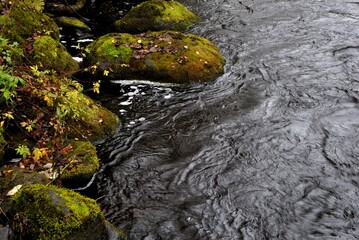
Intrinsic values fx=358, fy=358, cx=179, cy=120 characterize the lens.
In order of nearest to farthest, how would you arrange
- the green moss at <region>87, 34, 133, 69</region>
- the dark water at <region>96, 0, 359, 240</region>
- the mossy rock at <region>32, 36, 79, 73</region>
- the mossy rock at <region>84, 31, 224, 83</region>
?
1. the dark water at <region>96, 0, 359, 240</region>
2. the mossy rock at <region>32, 36, 79, 73</region>
3. the mossy rock at <region>84, 31, 224, 83</region>
4. the green moss at <region>87, 34, 133, 69</region>

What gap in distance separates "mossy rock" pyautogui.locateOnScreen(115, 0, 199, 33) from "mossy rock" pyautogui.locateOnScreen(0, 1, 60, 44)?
9.30 ft

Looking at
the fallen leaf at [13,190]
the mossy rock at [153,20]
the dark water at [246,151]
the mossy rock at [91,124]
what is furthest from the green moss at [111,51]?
the fallen leaf at [13,190]

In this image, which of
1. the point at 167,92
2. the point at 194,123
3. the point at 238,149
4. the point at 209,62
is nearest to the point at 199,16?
the point at 209,62

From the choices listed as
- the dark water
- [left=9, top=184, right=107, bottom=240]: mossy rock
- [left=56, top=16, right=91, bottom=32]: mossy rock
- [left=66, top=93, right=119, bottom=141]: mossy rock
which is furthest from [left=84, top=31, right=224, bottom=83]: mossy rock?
[left=9, top=184, right=107, bottom=240]: mossy rock

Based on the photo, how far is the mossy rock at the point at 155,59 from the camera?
28.4 feet

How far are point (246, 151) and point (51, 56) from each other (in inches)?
190

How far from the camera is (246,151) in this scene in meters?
6.23

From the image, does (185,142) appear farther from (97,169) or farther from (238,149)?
(97,169)

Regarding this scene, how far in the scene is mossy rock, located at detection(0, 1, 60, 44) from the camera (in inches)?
326

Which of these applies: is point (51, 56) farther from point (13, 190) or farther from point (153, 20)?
point (153, 20)

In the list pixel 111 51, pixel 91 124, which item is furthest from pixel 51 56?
pixel 91 124

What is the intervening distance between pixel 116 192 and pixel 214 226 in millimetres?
1575

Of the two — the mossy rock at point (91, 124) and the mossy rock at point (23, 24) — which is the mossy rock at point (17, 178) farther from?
the mossy rock at point (23, 24)

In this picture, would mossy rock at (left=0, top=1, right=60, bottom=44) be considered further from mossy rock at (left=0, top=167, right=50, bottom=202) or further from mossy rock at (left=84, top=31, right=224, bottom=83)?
mossy rock at (left=0, top=167, right=50, bottom=202)
